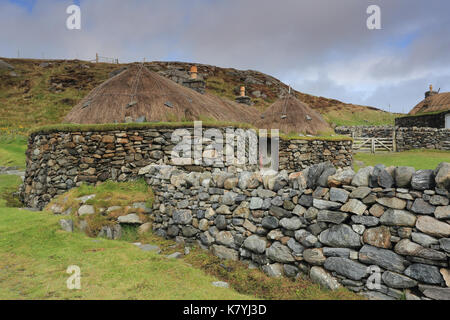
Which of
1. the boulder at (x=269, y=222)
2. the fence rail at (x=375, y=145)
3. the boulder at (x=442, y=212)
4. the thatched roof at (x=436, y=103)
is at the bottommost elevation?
the boulder at (x=269, y=222)

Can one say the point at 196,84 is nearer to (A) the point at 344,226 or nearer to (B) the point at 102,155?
(B) the point at 102,155

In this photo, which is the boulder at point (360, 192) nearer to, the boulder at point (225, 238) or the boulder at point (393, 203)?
the boulder at point (393, 203)

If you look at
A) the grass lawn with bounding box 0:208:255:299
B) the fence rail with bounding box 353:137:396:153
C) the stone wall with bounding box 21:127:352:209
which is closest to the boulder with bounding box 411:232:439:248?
the grass lawn with bounding box 0:208:255:299

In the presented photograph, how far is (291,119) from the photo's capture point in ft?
55.5

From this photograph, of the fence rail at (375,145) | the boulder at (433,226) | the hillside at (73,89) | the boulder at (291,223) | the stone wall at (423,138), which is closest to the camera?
the boulder at (433,226)

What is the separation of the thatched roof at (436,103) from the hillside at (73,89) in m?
9.72

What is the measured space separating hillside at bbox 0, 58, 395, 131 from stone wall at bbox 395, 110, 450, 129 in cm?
829

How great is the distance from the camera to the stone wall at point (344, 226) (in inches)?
133

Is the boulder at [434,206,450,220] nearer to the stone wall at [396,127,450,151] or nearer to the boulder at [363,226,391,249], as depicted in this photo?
the boulder at [363,226,391,249]

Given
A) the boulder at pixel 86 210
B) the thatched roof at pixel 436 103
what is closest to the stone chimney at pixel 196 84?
the boulder at pixel 86 210

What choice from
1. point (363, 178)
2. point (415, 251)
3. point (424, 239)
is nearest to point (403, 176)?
point (363, 178)

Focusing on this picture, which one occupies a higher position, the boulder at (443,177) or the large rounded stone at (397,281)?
the boulder at (443,177)

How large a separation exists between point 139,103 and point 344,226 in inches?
355
